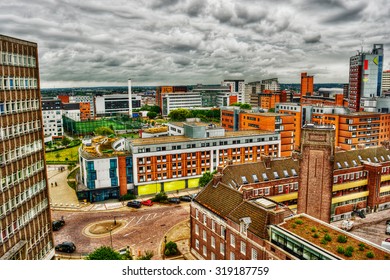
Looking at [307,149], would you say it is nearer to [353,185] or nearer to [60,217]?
[353,185]

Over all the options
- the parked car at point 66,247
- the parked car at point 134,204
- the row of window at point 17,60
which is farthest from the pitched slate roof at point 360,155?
the row of window at point 17,60

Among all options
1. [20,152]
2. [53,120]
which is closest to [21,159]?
[20,152]

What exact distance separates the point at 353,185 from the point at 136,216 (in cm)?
1822

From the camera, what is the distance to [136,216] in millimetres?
27344

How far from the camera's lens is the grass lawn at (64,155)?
49003 millimetres

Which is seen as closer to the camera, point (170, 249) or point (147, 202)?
point (170, 249)

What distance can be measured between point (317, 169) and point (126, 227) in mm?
14577

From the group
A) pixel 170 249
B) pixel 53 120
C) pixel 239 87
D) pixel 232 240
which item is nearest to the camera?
pixel 232 240

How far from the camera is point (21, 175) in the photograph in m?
15.0

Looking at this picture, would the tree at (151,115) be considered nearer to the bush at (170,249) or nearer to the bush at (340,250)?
the bush at (170,249)

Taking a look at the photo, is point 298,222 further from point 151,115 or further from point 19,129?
point 151,115

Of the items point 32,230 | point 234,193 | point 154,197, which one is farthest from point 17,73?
point 154,197

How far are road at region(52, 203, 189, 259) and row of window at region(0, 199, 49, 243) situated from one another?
231 inches

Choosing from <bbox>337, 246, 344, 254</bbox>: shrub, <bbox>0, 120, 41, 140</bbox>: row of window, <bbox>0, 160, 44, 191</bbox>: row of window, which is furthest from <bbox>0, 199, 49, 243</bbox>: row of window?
<bbox>337, 246, 344, 254</bbox>: shrub
